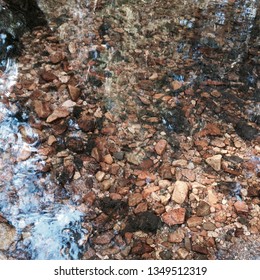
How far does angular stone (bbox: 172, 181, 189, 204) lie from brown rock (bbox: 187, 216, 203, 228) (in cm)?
20

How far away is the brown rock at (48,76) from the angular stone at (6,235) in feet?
6.81

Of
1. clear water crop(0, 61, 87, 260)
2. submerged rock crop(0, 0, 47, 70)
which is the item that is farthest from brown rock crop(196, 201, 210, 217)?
submerged rock crop(0, 0, 47, 70)

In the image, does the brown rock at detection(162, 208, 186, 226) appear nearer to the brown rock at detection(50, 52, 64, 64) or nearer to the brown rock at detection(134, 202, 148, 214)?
the brown rock at detection(134, 202, 148, 214)

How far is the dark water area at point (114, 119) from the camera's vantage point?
2879mm

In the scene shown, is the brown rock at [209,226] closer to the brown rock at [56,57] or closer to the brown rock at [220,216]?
the brown rock at [220,216]

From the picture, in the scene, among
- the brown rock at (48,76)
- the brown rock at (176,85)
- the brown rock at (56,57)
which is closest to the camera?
the brown rock at (48,76)

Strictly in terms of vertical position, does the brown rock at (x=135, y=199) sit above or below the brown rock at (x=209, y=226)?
above

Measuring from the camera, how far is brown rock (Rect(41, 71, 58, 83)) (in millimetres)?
4211

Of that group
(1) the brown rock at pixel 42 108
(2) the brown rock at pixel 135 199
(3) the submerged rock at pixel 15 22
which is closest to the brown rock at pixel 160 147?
(2) the brown rock at pixel 135 199

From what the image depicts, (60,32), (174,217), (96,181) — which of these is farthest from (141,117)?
(60,32)

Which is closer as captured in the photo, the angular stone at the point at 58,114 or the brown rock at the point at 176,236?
the brown rock at the point at 176,236

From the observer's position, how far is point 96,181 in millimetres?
3217

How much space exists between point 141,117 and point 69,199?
1411 millimetres

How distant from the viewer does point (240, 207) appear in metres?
3.12
